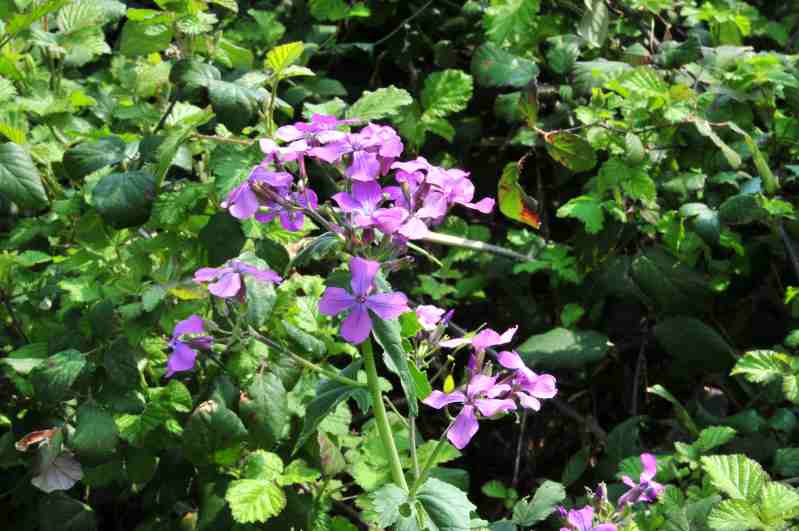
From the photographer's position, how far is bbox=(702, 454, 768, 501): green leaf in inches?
64.6

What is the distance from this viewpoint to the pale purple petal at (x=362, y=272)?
1267mm

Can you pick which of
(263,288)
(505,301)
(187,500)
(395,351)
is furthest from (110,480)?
(505,301)

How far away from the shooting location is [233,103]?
1.74 meters

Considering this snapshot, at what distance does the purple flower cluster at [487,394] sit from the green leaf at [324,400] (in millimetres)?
140

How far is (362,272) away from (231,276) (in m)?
0.25

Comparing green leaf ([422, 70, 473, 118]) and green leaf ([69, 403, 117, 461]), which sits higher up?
green leaf ([422, 70, 473, 118])

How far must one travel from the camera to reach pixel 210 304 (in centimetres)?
192

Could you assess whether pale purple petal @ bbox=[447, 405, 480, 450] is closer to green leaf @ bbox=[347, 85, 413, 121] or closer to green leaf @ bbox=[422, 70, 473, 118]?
green leaf @ bbox=[347, 85, 413, 121]

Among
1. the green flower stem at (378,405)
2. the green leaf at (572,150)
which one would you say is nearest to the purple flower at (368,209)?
the green flower stem at (378,405)

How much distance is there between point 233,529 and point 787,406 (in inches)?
51.2

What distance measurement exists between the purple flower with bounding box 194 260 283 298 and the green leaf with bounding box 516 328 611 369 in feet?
3.21

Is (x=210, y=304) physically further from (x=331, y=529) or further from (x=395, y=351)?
(x=395, y=351)

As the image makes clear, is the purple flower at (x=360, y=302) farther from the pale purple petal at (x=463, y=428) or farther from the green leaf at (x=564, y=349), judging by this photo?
the green leaf at (x=564, y=349)

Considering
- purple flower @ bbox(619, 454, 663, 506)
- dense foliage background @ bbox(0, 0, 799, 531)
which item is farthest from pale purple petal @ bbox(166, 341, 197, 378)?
purple flower @ bbox(619, 454, 663, 506)
